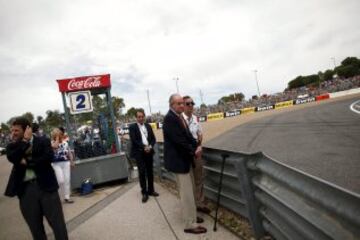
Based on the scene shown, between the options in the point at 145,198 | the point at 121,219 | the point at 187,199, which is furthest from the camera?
the point at 145,198

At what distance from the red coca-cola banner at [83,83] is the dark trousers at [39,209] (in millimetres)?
7078

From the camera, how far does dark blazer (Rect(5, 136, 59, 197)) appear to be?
4316 millimetres

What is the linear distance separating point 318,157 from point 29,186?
7.37 meters

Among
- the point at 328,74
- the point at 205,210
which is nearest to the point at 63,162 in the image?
the point at 205,210

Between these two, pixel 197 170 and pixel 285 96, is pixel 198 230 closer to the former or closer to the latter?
pixel 197 170

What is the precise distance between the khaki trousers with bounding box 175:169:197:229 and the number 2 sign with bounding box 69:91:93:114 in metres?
6.78

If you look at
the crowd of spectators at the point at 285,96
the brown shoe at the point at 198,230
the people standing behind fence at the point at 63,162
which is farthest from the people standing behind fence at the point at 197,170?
the crowd of spectators at the point at 285,96

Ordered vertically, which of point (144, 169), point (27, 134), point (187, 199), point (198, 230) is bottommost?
point (198, 230)

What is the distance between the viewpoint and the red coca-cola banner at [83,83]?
11.0 meters

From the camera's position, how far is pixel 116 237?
5.34m

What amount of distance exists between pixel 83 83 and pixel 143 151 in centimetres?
445

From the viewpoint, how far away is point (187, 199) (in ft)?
16.4

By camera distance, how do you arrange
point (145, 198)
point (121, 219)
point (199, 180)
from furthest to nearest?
1. point (145, 198)
2. point (121, 219)
3. point (199, 180)

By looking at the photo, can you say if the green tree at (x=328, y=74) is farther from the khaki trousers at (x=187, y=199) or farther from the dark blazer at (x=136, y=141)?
the khaki trousers at (x=187, y=199)
